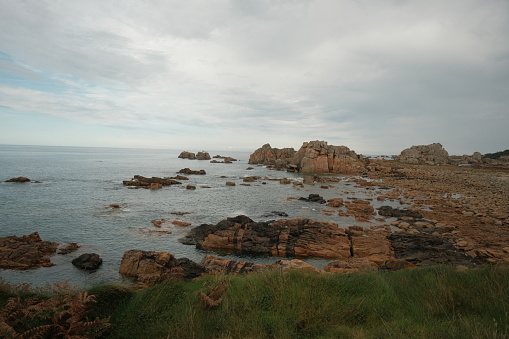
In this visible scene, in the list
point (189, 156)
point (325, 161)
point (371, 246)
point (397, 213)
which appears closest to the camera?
point (371, 246)

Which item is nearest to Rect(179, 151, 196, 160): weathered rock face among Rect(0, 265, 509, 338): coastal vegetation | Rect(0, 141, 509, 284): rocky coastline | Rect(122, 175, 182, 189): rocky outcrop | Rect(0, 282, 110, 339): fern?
Rect(122, 175, 182, 189): rocky outcrop

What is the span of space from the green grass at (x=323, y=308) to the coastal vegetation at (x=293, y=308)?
2cm

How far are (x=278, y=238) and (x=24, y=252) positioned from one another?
18.8m

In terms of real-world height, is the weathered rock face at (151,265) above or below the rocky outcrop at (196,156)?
below

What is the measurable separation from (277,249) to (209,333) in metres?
15.5

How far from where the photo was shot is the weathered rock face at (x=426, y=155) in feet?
410

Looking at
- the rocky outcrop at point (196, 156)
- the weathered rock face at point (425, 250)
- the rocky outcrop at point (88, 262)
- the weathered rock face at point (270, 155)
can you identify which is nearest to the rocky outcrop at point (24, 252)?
the rocky outcrop at point (88, 262)

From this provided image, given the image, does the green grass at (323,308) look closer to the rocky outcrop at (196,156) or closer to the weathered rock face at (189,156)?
the rocky outcrop at (196,156)

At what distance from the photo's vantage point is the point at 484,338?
4.80 m

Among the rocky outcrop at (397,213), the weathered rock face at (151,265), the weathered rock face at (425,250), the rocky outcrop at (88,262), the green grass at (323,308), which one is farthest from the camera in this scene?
the rocky outcrop at (397,213)

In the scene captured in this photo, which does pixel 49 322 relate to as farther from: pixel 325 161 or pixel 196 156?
pixel 196 156

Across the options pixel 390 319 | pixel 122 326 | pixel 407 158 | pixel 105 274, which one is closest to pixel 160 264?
pixel 105 274

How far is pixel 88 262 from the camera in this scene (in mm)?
18062

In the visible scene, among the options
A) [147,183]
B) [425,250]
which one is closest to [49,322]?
[425,250]
